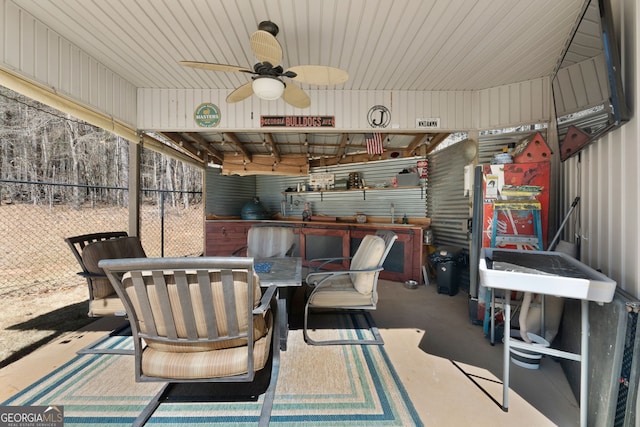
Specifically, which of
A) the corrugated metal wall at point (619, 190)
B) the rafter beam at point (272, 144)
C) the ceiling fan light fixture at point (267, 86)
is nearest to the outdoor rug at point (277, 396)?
the corrugated metal wall at point (619, 190)

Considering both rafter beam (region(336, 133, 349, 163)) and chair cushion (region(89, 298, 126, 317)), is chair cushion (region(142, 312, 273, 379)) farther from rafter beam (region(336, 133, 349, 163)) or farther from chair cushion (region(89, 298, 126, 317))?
rafter beam (region(336, 133, 349, 163))

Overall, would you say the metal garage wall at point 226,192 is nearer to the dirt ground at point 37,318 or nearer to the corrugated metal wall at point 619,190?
the dirt ground at point 37,318

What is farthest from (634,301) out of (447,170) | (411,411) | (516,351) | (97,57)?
(97,57)

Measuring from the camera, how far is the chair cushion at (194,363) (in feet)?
4.68

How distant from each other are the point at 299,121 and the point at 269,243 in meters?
1.91

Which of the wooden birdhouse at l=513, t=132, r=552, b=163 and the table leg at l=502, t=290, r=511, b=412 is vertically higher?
the wooden birdhouse at l=513, t=132, r=552, b=163

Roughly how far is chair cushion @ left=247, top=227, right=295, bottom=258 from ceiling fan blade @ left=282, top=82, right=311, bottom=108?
1.81 meters

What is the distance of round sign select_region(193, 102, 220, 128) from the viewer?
3.80 meters

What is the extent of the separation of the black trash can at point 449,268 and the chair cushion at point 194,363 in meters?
3.58

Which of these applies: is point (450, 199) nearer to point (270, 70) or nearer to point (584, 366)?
point (584, 366)

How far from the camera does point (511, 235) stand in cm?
276

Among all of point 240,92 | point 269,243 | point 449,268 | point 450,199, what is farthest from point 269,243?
point 450,199

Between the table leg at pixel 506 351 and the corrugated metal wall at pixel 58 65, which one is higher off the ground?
the corrugated metal wall at pixel 58 65

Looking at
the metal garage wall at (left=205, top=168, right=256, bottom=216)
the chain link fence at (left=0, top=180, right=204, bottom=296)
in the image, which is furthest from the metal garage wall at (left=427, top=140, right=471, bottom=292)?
the chain link fence at (left=0, top=180, right=204, bottom=296)
